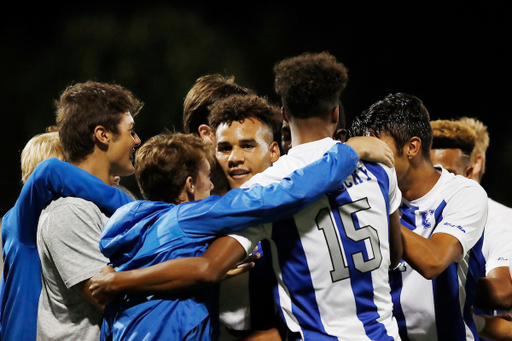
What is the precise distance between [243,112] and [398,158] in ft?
2.15

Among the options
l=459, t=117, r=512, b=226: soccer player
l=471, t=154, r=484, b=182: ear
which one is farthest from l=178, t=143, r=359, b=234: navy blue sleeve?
l=471, t=154, r=484, b=182: ear

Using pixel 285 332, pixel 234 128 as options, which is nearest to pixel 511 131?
pixel 234 128

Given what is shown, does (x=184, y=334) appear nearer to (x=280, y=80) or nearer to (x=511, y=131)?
(x=280, y=80)

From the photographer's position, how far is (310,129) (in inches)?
55.0

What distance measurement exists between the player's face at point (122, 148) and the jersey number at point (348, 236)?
88cm

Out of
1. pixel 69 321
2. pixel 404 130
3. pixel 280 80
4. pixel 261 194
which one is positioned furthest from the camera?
pixel 404 130

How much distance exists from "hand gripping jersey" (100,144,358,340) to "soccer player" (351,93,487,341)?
0.57m

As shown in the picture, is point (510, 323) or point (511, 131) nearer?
point (510, 323)

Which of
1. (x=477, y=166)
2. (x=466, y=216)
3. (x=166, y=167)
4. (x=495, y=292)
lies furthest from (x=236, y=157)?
(x=477, y=166)

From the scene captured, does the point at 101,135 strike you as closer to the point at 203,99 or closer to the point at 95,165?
the point at 95,165

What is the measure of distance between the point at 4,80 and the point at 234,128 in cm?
386

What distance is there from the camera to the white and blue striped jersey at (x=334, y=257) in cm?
132

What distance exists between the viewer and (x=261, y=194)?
4.09 ft

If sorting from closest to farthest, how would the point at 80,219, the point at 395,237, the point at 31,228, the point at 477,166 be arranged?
the point at 395,237
the point at 80,219
the point at 31,228
the point at 477,166
